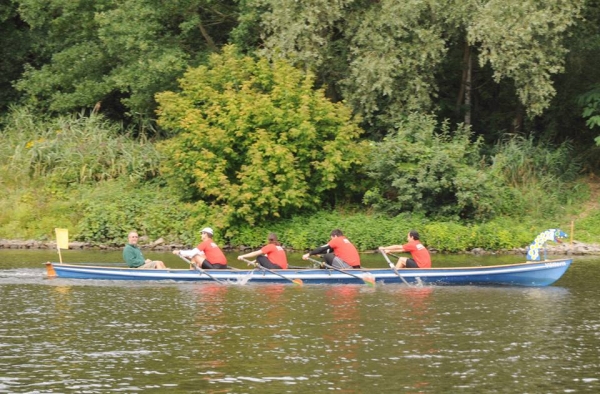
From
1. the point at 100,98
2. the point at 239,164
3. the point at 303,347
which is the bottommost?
the point at 303,347

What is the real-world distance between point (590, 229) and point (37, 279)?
17.6 m

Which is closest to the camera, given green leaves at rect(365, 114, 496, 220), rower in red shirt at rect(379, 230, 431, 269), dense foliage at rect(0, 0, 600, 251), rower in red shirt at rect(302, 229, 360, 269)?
rower in red shirt at rect(379, 230, 431, 269)

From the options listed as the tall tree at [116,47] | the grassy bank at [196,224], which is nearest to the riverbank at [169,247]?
the grassy bank at [196,224]

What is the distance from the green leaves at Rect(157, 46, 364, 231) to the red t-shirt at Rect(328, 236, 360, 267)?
6776 millimetres

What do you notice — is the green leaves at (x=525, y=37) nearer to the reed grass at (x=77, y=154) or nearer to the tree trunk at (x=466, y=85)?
the tree trunk at (x=466, y=85)

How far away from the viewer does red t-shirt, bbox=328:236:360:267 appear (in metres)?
25.3

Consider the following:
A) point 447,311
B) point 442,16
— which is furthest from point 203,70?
point 447,311

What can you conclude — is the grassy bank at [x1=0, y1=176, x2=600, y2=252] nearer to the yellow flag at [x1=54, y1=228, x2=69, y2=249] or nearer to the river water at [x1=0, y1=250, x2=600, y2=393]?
the yellow flag at [x1=54, y1=228, x2=69, y2=249]

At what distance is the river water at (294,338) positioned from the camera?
47.8 ft

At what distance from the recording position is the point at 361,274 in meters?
24.8

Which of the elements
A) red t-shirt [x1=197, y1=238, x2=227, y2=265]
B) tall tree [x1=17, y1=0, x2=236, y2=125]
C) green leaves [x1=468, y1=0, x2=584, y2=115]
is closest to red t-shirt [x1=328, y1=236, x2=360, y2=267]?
red t-shirt [x1=197, y1=238, x2=227, y2=265]

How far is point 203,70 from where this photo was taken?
3453 cm

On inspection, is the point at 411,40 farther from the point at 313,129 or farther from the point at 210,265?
the point at 210,265

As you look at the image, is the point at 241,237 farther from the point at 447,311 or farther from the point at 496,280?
the point at 447,311
